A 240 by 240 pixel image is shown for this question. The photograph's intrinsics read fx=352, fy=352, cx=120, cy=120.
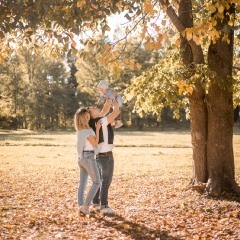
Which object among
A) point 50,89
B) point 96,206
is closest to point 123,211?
point 96,206

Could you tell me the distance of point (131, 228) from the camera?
5918mm

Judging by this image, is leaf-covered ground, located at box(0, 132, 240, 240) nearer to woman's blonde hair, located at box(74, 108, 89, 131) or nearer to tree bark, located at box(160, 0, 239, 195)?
tree bark, located at box(160, 0, 239, 195)

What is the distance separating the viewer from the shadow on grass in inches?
219

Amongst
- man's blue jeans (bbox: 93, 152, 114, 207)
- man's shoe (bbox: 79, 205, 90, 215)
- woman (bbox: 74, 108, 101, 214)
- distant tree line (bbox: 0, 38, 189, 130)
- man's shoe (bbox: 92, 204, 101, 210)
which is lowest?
man's shoe (bbox: 92, 204, 101, 210)

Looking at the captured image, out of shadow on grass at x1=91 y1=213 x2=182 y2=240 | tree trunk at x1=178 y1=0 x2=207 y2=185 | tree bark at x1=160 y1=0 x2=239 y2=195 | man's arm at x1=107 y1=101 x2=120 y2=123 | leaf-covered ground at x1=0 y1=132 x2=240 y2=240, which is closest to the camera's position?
shadow on grass at x1=91 y1=213 x2=182 y2=240

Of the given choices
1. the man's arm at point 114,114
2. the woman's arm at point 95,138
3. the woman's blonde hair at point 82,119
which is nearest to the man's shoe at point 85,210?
the woman's arm at point 95,138

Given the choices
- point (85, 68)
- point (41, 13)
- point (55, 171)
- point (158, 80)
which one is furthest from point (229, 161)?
point (85, 68)

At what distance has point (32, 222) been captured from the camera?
20.3 feet

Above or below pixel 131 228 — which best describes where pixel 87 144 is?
above

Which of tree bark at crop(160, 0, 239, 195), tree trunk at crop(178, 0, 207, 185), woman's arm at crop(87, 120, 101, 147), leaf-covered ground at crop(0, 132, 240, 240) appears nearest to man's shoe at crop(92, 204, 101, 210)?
leaf-covered ground at crop(0, 132, 240, 240)

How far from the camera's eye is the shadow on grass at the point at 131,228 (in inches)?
219

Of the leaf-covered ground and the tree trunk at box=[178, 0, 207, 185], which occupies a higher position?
the tree trunk at box=[178, 0, 207, 185]

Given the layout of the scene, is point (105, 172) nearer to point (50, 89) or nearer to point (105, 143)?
point (105, 143)

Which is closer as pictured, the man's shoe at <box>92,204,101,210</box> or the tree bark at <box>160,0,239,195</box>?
the man's shoe at <box>92,204,101,210</box>
